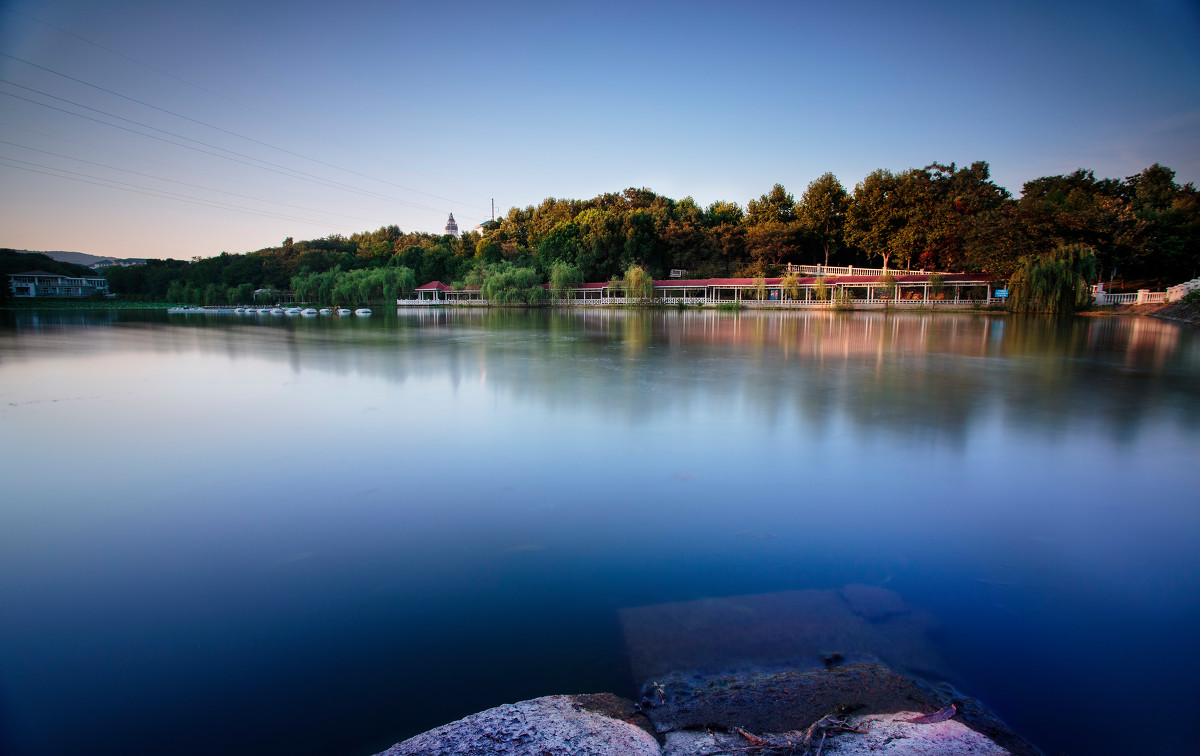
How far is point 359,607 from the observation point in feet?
9.66

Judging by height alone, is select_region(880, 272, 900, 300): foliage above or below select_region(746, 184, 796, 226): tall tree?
below

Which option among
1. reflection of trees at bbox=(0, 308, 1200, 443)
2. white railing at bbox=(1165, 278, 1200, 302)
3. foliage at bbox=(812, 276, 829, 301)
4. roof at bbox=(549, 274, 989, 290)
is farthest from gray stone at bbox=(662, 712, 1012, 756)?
roof at bbox=(549, 274, 989, 290)

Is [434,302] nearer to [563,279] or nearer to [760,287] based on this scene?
[563,279]

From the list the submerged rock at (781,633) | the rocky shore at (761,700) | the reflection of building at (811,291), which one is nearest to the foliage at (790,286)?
the reflection of building at (811,291)

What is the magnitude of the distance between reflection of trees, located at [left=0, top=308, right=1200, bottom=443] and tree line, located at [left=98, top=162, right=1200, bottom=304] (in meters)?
14.7

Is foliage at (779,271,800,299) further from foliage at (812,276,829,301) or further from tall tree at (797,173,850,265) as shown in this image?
tall tree at (797,173,850,265)

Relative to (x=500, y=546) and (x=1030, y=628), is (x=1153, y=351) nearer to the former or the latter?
(x=1030, y=628)

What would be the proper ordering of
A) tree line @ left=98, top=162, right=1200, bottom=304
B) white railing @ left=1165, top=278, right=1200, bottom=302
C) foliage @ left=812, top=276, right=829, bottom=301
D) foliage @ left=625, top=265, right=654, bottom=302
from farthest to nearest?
foliage @ left=625, top=265, right=654, bottom=302 < foliage @ left=812, top=276, right=829, bottom=301 < tree line @ left=98, top=162, right=1200, bottom=304 < white railing @ left=1165, top=278, right=1200, bottom=302

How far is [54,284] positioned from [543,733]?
3493 inches

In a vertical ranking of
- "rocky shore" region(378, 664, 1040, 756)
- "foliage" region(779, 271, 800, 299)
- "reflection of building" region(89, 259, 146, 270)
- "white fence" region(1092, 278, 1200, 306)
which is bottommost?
"rocky shore" region(378, 664, 1040, 756)

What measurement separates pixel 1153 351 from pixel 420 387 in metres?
16.7

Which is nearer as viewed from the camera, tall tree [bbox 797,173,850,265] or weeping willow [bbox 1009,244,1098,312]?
weeping willow [bbox 1009,244,1098,312]

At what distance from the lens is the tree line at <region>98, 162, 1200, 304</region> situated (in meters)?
31.4

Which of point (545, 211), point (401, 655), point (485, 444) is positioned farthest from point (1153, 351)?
point (545, 211)
